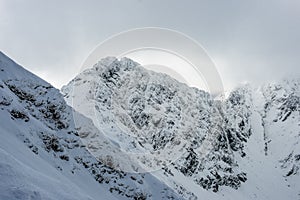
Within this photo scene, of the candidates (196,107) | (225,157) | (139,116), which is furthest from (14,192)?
(196,107)

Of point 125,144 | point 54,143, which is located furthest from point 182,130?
point 54,143

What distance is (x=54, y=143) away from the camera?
115ft

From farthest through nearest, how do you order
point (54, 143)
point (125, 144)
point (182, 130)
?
point (182, 130), point (125, 144), point (54, 143)

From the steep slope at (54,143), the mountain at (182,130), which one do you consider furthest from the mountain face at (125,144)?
the mountain at (182,130)

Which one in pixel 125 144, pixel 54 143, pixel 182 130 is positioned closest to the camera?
pixel 54 143

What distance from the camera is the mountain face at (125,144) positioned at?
→ 29.3 metres

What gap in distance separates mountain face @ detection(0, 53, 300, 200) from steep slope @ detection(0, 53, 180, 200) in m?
0.12

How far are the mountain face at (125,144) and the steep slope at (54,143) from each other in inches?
4.8

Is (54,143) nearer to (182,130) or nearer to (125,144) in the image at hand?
(125,144)

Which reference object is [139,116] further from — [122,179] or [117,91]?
[122,179]

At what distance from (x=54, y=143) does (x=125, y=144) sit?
22934 mm

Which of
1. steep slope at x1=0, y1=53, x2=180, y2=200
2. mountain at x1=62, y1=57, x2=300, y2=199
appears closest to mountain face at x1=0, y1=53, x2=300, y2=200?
steep slope at x1=0, y1=53, x2=180, y2=200

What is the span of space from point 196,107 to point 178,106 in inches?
529

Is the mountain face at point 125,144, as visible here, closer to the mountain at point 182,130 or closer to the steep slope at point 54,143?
the steep slope at point 54,143
